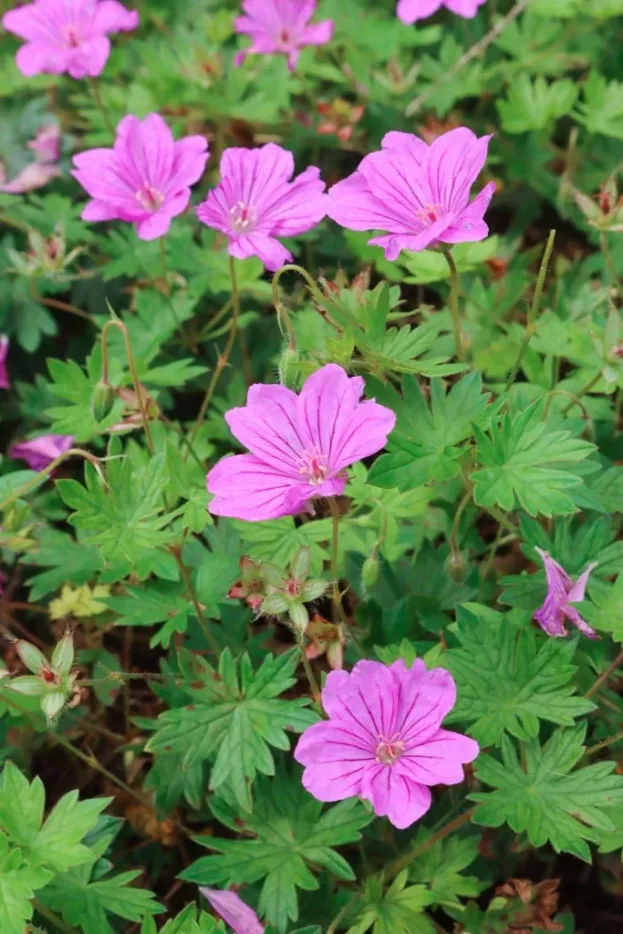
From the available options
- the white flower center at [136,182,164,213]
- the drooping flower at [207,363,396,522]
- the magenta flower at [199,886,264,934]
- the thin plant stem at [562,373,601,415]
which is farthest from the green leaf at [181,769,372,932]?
the white flower center at [136,182,164,213]

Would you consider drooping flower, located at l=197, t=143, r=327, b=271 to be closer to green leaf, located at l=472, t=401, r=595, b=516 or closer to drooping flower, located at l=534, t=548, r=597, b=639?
green leaf, located at l=472, t=401, r=595, b=516

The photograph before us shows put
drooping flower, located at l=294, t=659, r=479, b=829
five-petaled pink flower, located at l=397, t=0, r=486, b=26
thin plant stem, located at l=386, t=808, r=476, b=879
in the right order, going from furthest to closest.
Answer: five-petaled pink flower, located at l=397, t=0, r=486, b=26 → thin plant stem, located at l=386, t=808, r=476, b=879 → drooping flower, located at l=294, t=659, r=479, b=829

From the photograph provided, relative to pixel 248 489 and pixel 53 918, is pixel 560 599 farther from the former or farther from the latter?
pixel 53 918

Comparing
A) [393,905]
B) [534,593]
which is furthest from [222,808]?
[534,593]

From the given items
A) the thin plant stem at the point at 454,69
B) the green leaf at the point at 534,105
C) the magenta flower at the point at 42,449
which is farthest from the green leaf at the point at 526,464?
the thin plant stem at the point at 454,69

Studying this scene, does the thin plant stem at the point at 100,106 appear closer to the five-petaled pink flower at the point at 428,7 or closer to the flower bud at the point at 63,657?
the five-petaled pink flower at the point at 428,7

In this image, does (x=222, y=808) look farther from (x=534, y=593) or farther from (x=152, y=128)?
(x=152, y=128)
